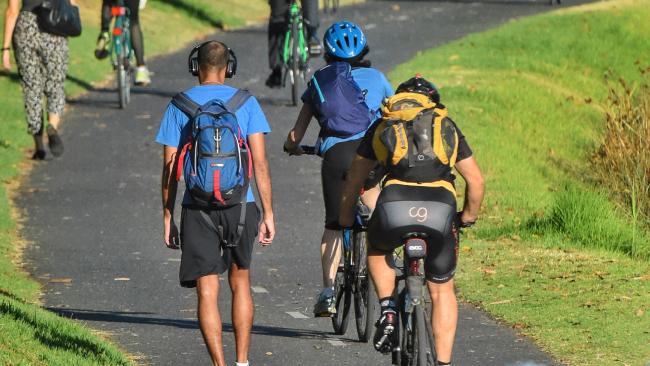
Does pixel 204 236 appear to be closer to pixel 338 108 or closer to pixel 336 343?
pixel 338 108

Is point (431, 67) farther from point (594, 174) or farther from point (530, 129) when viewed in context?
point (594, 174)

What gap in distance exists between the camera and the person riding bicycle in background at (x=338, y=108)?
368 inches

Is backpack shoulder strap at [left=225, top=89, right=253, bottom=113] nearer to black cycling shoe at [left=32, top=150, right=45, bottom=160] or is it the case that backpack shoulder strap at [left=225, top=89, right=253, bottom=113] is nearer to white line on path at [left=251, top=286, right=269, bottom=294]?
white line on path at [left=251, top=286, right=269, bottom=294]

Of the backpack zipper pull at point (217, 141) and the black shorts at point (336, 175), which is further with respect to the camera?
the black shorts at point (336, 175)

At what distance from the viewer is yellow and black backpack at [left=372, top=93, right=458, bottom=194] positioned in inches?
285

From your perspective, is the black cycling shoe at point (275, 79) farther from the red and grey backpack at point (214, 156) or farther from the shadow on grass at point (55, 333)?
the red and grey backpack at point (214, 156)

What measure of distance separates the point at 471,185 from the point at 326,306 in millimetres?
2290

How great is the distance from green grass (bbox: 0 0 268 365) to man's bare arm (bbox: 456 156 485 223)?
2132 millimetres

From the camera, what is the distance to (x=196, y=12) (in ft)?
94.5

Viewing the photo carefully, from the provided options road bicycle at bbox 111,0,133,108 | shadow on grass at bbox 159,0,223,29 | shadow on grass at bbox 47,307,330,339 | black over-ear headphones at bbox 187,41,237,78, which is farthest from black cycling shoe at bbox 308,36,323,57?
black over-ear headphones at bbox 187,41,237,78

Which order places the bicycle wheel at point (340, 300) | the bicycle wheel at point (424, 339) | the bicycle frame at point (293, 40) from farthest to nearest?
the bicycle frame at point (293, 40) < the bicycle wheel at point (340, 300) < the bicycle wheel at point (424, 339)

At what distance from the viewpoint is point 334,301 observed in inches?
377

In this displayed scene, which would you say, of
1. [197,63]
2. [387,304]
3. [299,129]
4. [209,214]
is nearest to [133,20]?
[299,129]

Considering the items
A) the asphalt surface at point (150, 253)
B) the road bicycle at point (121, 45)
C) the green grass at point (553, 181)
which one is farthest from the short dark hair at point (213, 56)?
the road bicycle at point (121, 45)
